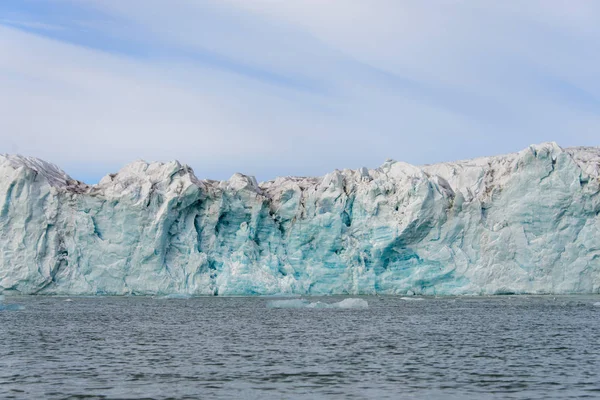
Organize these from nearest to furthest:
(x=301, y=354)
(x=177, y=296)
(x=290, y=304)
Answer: (x=301, y=354)
(x=290, y=304)
(x=177, y=296)

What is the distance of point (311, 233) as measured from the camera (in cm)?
3750

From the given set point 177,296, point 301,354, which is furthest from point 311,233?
point 301,354

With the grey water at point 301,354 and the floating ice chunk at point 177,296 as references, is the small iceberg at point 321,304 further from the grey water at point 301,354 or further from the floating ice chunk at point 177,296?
the floating ice chunk at point 177,296

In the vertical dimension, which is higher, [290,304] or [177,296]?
[290,304]

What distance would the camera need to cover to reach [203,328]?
21094 mm

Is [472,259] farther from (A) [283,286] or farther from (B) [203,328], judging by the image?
(B) [203,328]

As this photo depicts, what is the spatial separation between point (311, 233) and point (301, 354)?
22.3 m

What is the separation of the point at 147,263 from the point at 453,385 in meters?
26.5

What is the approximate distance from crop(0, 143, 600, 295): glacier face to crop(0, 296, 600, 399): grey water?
28.5 ft

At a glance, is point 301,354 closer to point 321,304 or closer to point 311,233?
point 321,304

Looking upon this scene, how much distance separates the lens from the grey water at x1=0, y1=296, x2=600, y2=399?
11195 millimetres

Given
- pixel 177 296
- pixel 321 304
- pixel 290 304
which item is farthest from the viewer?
pixel 177 296

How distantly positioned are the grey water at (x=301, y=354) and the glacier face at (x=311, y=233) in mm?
8676

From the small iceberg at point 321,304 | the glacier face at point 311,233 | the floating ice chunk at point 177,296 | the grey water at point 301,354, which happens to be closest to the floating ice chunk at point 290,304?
the small iceberg at point 321,304
